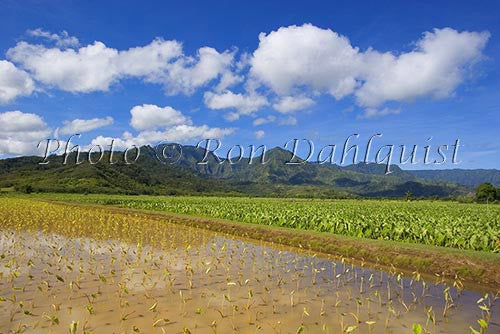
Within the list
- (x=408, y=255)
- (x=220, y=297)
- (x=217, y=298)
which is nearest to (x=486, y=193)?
(x=408, y=255)

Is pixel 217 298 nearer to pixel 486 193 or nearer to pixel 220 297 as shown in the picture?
pixel 220 297

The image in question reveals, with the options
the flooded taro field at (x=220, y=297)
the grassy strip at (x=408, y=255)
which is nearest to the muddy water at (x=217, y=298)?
the flooded taro field at (x=220, y=297)

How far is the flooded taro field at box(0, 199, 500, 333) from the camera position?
21.7ft

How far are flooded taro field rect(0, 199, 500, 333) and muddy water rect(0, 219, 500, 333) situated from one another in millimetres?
24

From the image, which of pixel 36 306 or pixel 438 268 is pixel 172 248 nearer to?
pixel 36 306

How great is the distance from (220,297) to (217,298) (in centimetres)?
11

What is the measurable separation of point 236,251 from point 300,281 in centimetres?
529

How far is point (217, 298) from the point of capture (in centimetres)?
824

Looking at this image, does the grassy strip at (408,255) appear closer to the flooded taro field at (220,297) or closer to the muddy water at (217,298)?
the flooded taro field at (220,297)

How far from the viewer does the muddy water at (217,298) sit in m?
6.62

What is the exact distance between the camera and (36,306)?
7.38 m

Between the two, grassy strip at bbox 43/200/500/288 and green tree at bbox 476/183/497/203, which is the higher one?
green tree at bbox 476/183/497/203

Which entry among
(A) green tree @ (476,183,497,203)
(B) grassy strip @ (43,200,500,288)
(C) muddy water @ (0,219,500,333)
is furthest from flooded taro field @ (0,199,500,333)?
(A) green tree @ (476,183,497,203)

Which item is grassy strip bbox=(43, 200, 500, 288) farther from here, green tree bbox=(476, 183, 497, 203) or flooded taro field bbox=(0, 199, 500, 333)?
green tree bbox=(476, 183, 497, 203)
